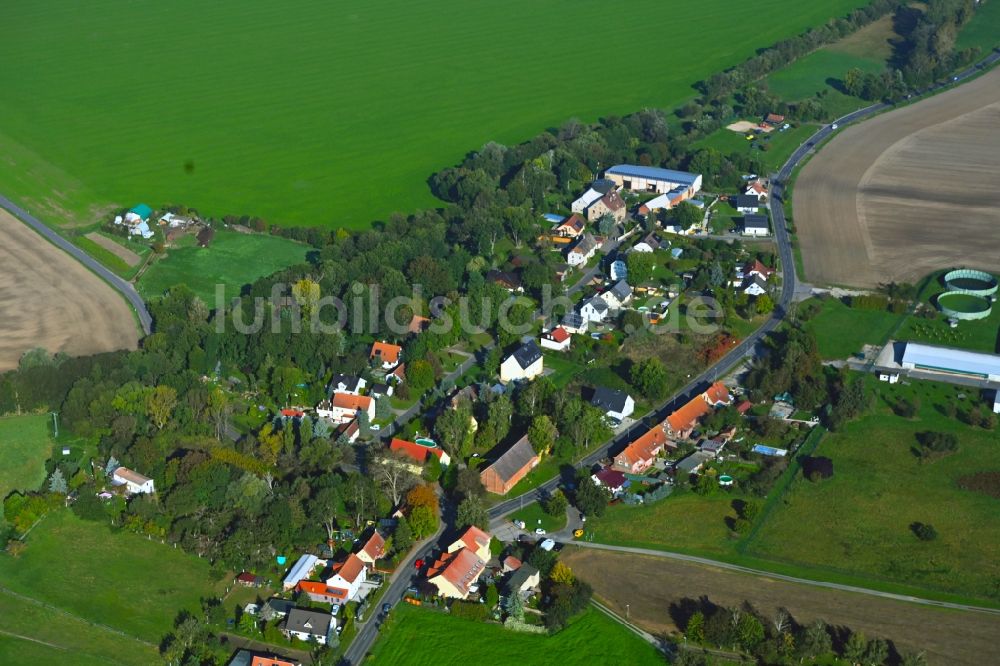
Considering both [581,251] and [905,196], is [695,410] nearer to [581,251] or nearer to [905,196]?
[581,251]

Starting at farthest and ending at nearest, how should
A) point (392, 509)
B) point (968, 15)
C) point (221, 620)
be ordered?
point (968, 15)
point (392, 509)
point (221, 620)

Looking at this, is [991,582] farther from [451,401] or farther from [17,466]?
[17,466]

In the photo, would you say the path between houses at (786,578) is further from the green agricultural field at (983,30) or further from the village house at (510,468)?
the green agricultural field at (983,30)

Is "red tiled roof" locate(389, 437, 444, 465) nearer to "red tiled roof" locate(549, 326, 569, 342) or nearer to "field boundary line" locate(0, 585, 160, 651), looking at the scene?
"red tiled roof" locate(549, 326, 569, 342)

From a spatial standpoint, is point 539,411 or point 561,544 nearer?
point 561,544

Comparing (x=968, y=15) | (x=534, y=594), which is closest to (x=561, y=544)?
(x=534, y=594)

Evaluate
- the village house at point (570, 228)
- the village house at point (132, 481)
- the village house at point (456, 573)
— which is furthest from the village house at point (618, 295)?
the village house at point (132, 481)

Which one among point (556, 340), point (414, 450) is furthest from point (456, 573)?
point (556, 340)
